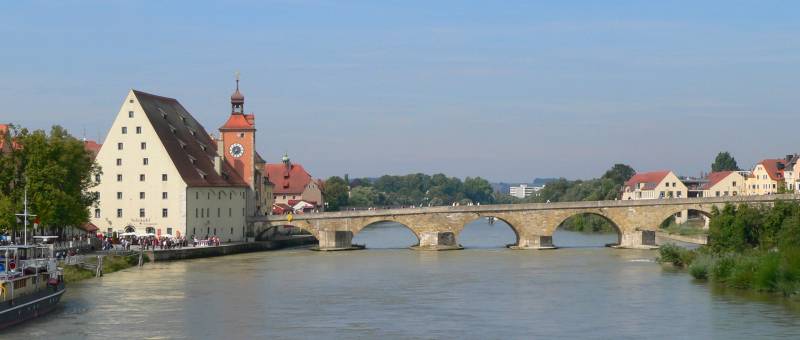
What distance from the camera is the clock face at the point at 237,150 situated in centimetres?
9281

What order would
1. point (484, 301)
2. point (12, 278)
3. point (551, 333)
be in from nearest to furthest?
point (551, 333)
point (12, 278)
point (484, 301)

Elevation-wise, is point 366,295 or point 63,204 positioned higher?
point 63,204

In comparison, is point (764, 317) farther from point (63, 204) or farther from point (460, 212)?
point (460, 212)

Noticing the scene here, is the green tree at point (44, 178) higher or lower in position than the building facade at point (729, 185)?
lower

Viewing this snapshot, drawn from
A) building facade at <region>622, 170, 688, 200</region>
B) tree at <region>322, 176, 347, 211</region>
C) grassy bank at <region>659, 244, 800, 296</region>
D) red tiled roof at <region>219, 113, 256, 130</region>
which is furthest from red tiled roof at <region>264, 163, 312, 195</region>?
grassy bank at <region>659, 244, 800, 296</region>

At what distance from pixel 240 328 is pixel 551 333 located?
9936 mm

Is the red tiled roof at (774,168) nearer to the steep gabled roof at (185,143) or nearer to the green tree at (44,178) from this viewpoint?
the steep gabled roof at (185,143)

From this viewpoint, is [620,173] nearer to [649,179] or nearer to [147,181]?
[649,179]

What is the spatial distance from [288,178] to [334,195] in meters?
23.6

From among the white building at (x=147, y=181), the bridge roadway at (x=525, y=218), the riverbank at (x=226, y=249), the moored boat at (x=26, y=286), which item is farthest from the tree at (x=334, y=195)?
the moored boat at (x=26, y=286)

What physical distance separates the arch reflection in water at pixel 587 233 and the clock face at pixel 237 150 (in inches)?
892

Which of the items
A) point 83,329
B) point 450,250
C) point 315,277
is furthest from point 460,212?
point 83,329

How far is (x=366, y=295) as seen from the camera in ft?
176

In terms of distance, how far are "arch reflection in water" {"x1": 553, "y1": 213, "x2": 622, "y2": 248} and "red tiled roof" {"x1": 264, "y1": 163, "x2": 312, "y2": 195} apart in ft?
87.0
